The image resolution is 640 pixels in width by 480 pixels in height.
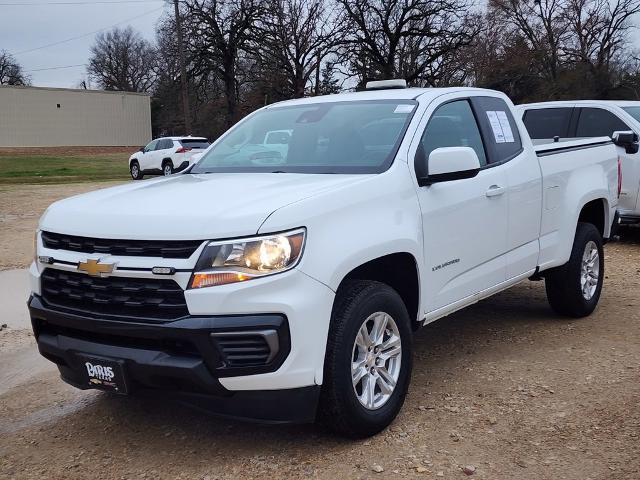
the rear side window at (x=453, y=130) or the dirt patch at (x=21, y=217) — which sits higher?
the rear side window at (x=453, y=130)

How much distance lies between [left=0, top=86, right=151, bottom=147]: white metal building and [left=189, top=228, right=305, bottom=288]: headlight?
178ft

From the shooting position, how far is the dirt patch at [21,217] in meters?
9.23

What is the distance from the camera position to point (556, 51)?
41344 millimetres

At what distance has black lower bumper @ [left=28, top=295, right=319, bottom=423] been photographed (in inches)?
123

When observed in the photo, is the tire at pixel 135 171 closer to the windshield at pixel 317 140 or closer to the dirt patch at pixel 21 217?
the dirt patch at pixel 21 217

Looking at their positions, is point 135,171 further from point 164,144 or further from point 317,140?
point 317,140

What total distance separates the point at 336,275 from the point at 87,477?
1.57m

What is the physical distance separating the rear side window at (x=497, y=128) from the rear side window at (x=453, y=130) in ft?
0.25

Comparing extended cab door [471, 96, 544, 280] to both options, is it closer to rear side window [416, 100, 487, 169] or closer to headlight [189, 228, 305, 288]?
rear side window [416, 100, 487, 169]

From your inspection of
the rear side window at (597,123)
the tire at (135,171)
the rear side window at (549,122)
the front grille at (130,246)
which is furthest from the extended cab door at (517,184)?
the tire at (135,171)

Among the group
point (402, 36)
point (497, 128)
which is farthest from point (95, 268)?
point (402, 36)

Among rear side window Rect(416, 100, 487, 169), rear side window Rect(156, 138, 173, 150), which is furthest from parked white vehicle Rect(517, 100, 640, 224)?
rear side window Rect(156, 138, 173, 150)

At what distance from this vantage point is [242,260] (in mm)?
3170

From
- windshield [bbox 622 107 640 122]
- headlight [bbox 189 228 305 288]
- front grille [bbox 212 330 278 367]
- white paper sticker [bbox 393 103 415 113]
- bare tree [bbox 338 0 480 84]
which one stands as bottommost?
front grille [bbox 212 330 278 367]
